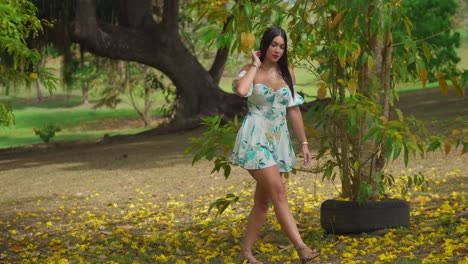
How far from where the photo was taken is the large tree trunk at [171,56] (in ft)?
58.0

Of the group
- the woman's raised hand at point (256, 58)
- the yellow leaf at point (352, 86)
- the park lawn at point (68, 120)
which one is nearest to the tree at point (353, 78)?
the yellow leaf at point (352, 86)

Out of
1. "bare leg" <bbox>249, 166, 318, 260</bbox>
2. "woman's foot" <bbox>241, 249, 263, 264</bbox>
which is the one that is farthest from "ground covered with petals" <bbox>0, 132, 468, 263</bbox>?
"bare leg" <bbox>249, 166, 318, 260</bbox>

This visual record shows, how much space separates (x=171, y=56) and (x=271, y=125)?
501 inches

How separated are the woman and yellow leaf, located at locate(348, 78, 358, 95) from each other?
1.68ft

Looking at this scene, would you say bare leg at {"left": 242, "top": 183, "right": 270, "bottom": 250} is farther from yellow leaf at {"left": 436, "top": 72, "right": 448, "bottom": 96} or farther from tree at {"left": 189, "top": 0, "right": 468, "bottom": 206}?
yellow leaf at {"left": 436, "top": 72, "right": 448, "bottom": 96}

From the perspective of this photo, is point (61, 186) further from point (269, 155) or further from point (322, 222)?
point (269, 155)

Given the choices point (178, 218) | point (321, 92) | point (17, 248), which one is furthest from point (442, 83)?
point (17, 248)

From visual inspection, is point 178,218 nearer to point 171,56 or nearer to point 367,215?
point 367,215

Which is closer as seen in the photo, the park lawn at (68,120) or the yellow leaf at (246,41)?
the yellow leaf at (246,41)

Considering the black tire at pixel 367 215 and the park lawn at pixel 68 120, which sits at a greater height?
the black tire at pixel 367 215

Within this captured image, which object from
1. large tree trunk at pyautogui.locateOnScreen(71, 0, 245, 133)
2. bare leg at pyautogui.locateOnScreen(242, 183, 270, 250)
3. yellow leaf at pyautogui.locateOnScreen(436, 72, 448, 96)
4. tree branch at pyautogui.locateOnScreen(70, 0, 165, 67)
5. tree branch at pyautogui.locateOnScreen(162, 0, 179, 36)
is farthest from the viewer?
tree branch at pyautogui.locateOnScreen(162, 0, 179, 36)

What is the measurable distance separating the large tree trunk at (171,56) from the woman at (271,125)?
38.7 ft

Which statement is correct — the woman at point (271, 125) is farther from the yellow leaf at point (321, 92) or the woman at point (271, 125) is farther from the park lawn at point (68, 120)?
the park lawn at point (68, 120)

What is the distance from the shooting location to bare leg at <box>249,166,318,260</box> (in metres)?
5.62
